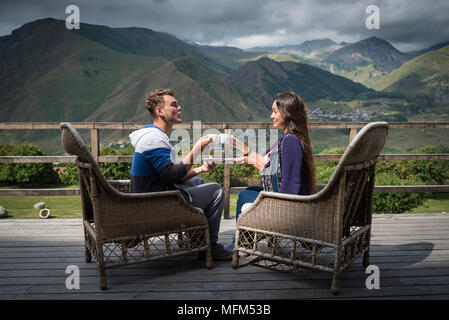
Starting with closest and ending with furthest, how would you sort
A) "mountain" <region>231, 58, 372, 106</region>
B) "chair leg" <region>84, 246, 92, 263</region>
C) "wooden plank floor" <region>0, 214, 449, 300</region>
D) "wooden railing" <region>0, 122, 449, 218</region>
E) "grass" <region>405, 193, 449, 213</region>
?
"wooden plank floor" <region>0, 214, 449, 300</region>, "chair leg" <region>84, 246, 92, 263</region>, "wooden railing" <region>0, 122, 449, 218</region>, "grass" <region>405, 193, 449, 213</region>, "mountain" <region>231, 58, 372, 106</region>

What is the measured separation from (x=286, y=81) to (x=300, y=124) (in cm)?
11468

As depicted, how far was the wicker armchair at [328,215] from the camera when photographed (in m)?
1.71

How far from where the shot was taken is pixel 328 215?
5.86 feet

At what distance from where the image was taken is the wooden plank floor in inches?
71.6

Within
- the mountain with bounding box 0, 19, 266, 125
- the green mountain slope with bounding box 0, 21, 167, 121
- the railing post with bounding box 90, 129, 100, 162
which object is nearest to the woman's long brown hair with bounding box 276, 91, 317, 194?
the railing post with bounding box 90, 129, 100, 162

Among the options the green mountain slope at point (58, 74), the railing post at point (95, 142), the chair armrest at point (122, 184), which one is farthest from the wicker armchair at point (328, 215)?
the green mountain slope at point (58, 74)

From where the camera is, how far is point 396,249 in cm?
253

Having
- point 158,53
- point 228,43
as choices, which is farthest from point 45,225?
point 228,43

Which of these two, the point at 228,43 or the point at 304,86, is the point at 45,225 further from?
the point at 228,43

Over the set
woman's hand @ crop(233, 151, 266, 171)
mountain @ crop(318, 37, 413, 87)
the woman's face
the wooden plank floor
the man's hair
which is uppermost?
mountain @ crop(318, 37, 413, 87)

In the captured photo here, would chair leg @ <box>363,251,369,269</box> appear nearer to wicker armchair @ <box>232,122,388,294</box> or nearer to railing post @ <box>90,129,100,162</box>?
wicker armchair @ <box>232,122,388,294</box>

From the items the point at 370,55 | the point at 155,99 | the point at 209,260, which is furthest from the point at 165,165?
the point at 370,55

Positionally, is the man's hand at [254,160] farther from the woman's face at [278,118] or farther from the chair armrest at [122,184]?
the chair armrest at [122,184]

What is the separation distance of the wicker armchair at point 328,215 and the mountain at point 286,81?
3960 inches
